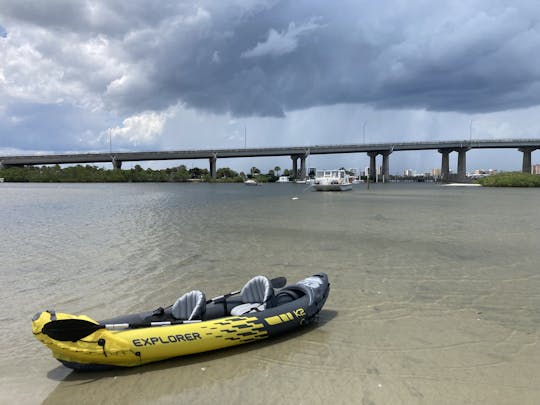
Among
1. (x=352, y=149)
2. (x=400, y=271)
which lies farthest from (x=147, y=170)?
(x=400, y=271)

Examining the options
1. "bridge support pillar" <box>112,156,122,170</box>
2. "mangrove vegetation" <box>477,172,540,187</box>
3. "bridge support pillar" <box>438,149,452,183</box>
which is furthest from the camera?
"bridge support pillar" <box>112,156,122,170</box>

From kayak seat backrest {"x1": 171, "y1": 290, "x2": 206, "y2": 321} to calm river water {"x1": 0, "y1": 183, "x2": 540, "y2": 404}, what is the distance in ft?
2.76

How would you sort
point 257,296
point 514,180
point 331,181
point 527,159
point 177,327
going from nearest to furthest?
point 177,327 → point 257,296 → point 331,181 → point 514,180 → point 527,159

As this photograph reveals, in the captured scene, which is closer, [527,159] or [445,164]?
[527,159]

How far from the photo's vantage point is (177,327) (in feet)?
20.9

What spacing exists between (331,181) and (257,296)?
252ft

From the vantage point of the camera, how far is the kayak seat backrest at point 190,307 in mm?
6843

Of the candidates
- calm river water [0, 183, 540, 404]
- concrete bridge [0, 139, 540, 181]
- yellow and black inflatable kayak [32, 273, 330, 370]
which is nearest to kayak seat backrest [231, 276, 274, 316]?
yellow and black inflatable kayak [32, 273, 330, 370]

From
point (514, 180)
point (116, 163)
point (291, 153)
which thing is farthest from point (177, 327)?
point (116, 163)

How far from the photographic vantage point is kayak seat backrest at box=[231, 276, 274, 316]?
24.7 ft

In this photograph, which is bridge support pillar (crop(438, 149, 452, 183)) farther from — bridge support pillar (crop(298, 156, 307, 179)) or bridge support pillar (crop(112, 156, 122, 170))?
bridge support pillar (crop(112, 156, 122, 170))

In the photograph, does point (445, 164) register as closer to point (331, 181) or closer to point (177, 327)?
point (331, 181)

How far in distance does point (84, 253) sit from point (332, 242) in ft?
38.3

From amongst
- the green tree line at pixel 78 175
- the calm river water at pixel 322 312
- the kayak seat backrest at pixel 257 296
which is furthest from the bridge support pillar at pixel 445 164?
the kayak seat backrest at pixel 257 296
